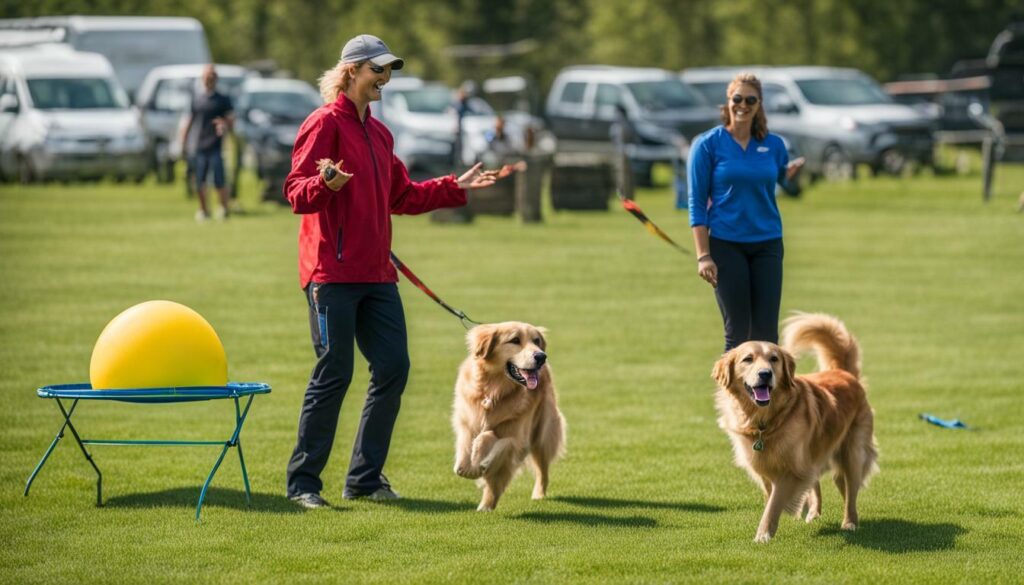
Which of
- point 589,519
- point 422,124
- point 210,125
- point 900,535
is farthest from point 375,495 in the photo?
point 422,124

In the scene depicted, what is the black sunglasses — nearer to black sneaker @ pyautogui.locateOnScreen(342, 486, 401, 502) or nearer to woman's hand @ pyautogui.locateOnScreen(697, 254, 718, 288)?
woman's hand @ pyautogui.locateOnScreen(697, 254, 718, 288)

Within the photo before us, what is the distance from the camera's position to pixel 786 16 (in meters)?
51.4

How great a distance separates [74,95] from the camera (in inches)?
1216

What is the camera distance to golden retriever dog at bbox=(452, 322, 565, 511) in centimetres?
799

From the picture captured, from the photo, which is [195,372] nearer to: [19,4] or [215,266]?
[215,266]

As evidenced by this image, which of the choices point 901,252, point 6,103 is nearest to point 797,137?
point 901,252

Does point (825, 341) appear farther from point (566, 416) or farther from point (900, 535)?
point (566, 416)

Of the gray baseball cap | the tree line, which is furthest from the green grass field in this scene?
the tree line

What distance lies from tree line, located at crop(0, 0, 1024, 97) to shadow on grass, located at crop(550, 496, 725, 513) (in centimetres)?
3846

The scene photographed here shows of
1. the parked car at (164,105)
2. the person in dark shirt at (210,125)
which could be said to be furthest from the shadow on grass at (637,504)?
the parked car at (164,105)

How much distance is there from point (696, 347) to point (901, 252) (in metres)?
8.14

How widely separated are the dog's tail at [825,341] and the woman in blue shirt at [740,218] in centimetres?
40

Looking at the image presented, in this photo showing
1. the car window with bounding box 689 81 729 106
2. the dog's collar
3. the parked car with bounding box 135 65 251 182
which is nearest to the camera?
the dog's collar

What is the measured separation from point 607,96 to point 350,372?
26169 mm
